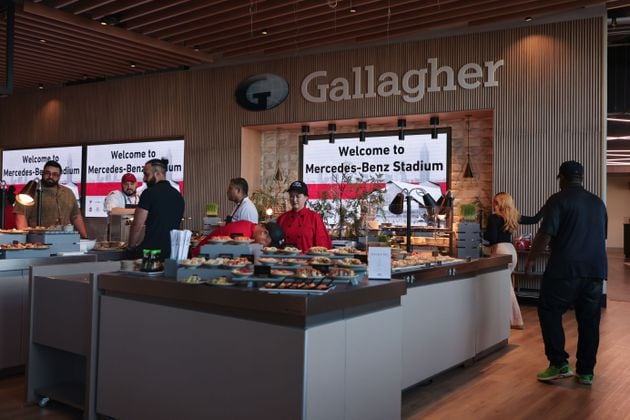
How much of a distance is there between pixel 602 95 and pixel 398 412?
641cm

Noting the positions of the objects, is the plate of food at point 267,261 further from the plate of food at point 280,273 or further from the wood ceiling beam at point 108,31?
the wood ceiling beam at point 108,31

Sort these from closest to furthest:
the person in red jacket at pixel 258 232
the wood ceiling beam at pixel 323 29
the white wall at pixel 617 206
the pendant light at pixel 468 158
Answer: the person in red jacket at pixel 258 232, the wood ceiling beam at pixel 323 29, the pendant light at pixel 468 158, the white wall at pixel 617 206

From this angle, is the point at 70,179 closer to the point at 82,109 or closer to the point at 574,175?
the point at 82,109

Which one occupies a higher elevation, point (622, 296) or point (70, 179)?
point (70, 179)

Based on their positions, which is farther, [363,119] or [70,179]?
[70,179]

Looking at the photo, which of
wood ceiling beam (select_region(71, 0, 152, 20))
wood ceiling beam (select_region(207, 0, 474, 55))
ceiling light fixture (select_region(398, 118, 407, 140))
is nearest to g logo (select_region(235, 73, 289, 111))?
wood ceiling beam (select_region(207, 0, 474, 55))

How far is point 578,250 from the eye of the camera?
4.38 meters

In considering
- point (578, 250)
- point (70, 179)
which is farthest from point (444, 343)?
point (70, 179)

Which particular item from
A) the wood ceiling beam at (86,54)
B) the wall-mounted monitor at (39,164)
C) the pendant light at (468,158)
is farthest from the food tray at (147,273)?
the wall-mounted monitor at (39,164)

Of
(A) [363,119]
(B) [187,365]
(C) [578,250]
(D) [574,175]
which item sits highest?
(A) [363,119]

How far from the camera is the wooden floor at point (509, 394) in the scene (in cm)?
371

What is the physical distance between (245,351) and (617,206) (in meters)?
24.2

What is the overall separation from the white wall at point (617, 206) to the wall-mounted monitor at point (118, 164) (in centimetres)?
1835

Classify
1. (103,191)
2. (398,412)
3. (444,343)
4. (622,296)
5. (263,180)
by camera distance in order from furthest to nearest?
(103,191) → (263,180) → (622,296) → (444,343) → (398,412)
